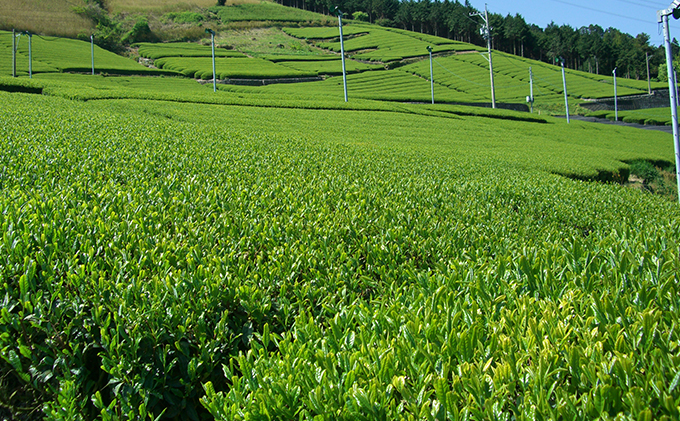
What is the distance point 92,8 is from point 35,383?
9359cm

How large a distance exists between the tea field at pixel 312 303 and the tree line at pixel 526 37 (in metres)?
91.3

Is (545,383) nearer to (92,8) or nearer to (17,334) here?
(17,334)

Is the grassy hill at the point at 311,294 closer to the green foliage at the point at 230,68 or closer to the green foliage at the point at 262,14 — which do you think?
the green foliage at the point at 230,68

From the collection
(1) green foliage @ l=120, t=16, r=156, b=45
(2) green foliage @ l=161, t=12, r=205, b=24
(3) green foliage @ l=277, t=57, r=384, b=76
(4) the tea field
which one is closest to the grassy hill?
(4) the tea field

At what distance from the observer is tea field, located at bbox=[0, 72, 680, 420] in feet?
5.76

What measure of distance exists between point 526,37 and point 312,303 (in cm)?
11296

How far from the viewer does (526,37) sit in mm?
98938

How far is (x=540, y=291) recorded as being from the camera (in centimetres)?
295

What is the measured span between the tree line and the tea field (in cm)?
9131

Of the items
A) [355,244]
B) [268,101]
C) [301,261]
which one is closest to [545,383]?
[301,261]

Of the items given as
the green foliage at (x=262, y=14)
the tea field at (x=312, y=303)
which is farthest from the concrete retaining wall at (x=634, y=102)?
the green foliage at (x=262, y=14)

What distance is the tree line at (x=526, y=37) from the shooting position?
92.8 meters

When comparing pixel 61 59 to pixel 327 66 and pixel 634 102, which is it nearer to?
pixel 327 66

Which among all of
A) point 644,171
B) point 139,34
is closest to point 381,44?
point 139,34
